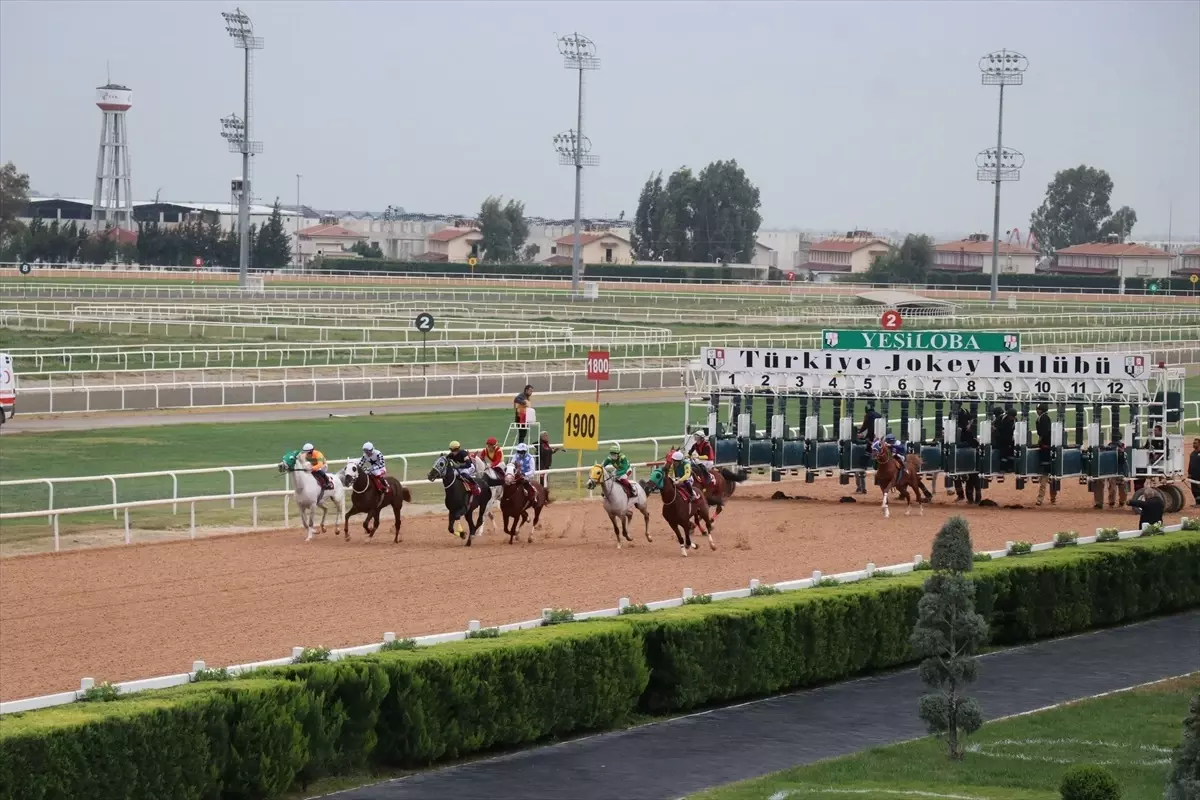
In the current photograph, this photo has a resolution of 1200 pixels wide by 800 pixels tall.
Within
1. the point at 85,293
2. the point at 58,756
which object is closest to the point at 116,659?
the point at 58,756

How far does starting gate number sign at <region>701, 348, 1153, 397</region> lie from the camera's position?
2236 centimetres

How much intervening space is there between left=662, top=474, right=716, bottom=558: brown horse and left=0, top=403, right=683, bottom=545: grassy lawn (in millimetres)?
3318

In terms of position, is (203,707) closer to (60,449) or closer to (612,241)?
(60,449)

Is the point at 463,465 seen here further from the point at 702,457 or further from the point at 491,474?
the point at 702,457

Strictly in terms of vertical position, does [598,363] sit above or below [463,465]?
above

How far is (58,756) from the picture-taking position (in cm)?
834

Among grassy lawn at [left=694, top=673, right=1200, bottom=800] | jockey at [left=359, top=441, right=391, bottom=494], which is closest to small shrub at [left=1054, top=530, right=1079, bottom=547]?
grassy lawn at [left=694, top=673, right=1200, bottom=800]

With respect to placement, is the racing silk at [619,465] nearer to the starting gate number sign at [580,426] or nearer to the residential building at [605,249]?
the starting gate number sign at [580,426]

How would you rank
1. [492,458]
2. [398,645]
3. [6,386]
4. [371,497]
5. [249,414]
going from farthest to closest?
[249,414], [6,386], [492,458], [371,497], [398,645]

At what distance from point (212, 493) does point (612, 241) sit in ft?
358

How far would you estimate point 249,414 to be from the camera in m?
31.8

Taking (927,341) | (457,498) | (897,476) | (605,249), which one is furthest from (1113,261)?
(457,498)

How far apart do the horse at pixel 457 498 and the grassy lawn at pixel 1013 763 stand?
845cm

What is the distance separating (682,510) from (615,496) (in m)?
0.78
